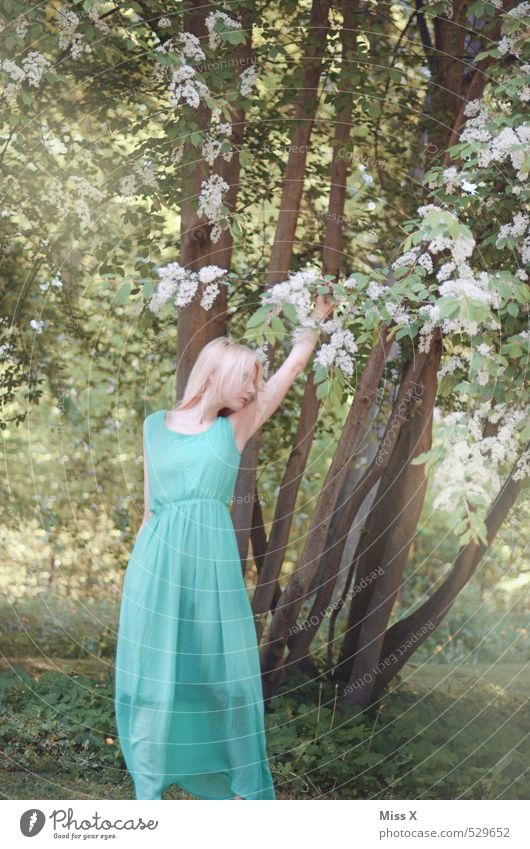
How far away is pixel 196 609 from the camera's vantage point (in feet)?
11.5

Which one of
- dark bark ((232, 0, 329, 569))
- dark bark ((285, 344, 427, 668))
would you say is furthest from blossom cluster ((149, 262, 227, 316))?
dark bark ((285, 344, 427, 668))

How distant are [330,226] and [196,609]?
1.80 metres

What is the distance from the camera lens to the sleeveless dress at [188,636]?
3.44 metres

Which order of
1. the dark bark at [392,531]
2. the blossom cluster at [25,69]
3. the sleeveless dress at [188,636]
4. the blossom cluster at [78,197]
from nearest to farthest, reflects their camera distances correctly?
1. the sleeveless dress at [188,636]
2. the blossom cluster at [25,69]
3. the blossom cluster at [78,197]
4. the dark bark at [392,531]

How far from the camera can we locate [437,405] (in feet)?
16.5

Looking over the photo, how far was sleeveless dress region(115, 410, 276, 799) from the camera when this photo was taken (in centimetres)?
344

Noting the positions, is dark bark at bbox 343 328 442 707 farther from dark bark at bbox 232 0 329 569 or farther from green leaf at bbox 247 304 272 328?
green leaf at bbox 247 304 272 328

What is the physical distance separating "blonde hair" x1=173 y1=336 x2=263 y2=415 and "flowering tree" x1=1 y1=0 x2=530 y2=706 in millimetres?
90

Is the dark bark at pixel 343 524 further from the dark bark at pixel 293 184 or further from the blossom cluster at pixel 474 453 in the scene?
the blossom cluster at pixel 474 453

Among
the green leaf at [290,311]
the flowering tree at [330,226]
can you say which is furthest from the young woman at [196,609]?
the flowering tree at [330,226]

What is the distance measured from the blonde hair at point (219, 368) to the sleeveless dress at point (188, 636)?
0.11 meters

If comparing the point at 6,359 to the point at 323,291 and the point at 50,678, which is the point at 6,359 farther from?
the point at 323,291

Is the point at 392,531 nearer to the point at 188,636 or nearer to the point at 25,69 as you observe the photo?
the point at 188,636
